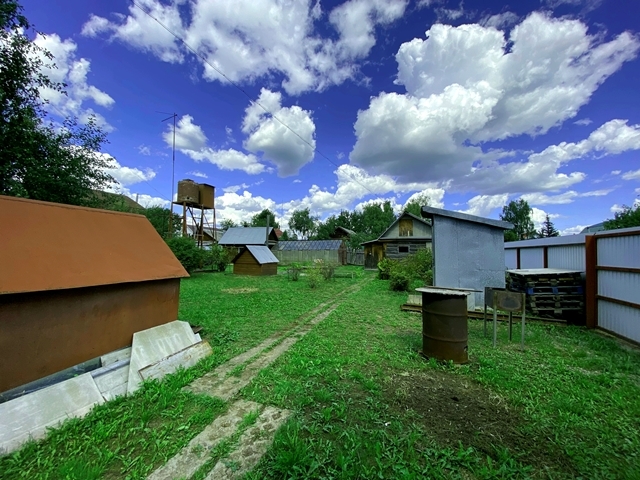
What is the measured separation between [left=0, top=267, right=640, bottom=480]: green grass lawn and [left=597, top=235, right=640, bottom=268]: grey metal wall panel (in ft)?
5.26

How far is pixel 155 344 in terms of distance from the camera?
4141mm

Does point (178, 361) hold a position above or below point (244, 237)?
below

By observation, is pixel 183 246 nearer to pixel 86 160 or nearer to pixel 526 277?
pixel 86 160

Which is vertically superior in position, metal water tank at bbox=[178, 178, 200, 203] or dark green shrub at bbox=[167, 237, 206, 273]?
metal water tank at bbox=[178, 178, 200, 203]

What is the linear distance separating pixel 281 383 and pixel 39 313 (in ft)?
9.52

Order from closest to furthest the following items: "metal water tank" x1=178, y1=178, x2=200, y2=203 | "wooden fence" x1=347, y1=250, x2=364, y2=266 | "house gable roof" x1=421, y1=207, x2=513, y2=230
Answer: "house gable roof" x1=421, y1=207, x2=513, y2=230 < "metal water tank" x1=178, y1=178, x2=200, y2=203 < "wooden fence" x1=347, y1=250, x2=364, y2=266

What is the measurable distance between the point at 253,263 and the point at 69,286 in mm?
15673

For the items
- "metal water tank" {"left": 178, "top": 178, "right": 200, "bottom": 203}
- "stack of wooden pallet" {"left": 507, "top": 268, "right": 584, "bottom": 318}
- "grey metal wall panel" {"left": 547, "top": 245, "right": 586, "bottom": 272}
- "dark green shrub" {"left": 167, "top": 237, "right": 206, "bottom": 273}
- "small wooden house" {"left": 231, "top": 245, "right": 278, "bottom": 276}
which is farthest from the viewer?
"metal water tank" {"left": 178, "top": 178, "right": 200, "bottom": 203}

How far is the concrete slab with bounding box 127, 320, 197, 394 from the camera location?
361 cm

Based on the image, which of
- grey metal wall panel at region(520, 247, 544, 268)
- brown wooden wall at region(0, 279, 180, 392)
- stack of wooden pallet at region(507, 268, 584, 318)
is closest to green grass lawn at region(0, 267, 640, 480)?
brown wooden wall at region(0, 279, 180, 392)

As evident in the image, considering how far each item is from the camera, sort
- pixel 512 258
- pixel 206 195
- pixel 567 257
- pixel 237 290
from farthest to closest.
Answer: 1. pixel 206 195
2. pixel 237 290
3. pixel 512 258
4. pixel 567 257

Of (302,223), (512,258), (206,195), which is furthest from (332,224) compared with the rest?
(512,258)

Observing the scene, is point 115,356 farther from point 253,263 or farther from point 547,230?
point 547,230

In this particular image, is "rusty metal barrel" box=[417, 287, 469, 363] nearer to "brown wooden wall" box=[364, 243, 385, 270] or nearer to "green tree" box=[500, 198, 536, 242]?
"brown wooden wall" box=[364, 243, 385, 270]
